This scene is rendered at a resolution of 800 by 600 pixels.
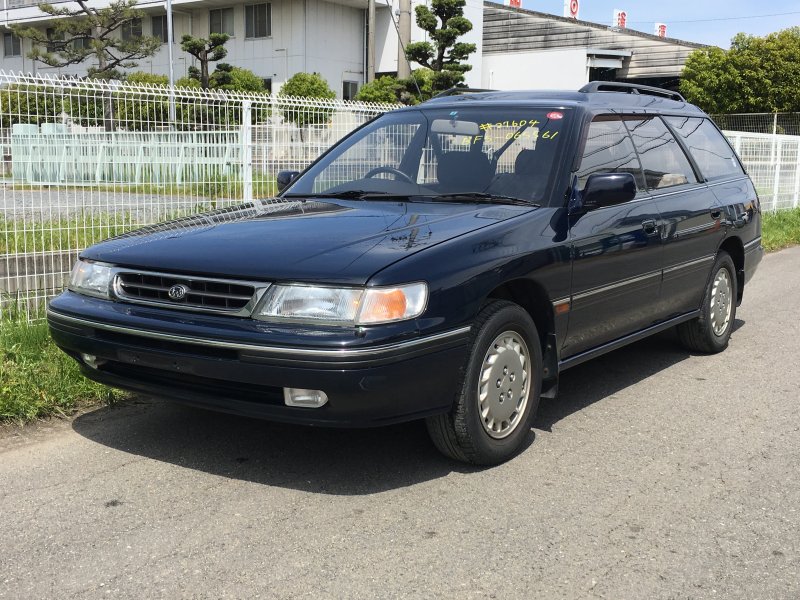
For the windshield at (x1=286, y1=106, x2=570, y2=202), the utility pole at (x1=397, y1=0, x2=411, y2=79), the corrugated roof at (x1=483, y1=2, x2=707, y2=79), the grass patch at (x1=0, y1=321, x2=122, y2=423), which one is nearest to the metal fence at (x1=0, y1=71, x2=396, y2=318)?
the grass patch at (x1=0, y1=321, x2=122, y2=423)

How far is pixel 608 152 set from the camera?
204 inches

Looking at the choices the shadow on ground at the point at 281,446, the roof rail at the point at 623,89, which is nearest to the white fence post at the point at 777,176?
the roof rail at the point at 623,89

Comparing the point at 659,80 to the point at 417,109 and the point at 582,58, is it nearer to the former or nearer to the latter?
the point at 582,58

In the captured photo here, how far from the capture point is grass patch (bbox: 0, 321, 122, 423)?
15.7ft

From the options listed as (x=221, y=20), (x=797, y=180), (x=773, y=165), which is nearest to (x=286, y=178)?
(x=773, y=165)

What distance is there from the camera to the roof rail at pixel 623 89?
18.2ft

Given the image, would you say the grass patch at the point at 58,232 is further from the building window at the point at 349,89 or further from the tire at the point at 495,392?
the building window at the point at 349,89

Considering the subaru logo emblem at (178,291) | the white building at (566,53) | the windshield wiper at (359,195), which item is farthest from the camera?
the white building at (566,53)

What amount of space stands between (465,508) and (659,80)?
154 feet

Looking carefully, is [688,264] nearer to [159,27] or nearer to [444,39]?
[444,39]

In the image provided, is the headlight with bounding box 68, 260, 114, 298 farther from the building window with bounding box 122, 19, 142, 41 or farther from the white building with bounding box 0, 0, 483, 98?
the building window with bounding box 122, 19, 142, 41

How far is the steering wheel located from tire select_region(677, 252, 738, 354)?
2.53 metres

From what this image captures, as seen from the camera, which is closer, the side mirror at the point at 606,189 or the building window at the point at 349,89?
the side mirror at the point at 606,189

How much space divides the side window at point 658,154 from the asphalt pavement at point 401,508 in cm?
141
